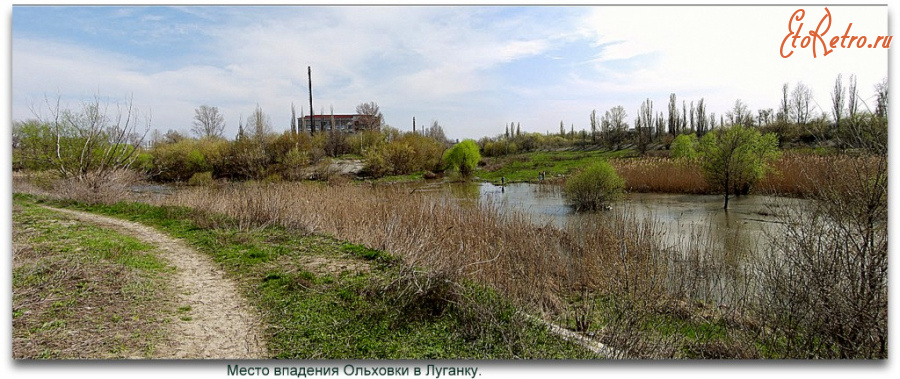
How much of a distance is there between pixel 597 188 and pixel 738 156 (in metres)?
4.80

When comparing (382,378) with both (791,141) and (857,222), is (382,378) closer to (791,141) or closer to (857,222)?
(857,222)

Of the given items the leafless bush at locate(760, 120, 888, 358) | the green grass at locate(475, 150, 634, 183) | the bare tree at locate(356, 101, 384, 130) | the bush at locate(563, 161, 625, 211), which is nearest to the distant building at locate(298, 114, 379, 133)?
the bare tree at locate(356, 101, 384, 130)

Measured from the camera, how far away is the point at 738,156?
1550cm

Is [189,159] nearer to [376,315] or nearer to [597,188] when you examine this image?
[597,188]

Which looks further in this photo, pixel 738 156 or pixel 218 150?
pixel 218 150

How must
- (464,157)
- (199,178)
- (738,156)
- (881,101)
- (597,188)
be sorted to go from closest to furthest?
1. (881,101)
2. (597,188)
3. (738,156)
4. (199,178)
5. (464,157)

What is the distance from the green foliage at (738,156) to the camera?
14.8 m

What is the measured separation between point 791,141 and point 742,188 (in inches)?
132

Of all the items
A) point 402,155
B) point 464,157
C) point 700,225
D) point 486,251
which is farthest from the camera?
point 402,155

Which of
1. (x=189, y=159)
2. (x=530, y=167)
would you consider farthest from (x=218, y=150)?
(x=530, y=167)

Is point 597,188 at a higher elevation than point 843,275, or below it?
higher

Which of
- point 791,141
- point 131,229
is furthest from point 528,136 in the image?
point 131,229

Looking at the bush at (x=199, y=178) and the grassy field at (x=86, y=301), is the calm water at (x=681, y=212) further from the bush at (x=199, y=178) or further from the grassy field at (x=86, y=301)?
the bush at (x=199, y=178)

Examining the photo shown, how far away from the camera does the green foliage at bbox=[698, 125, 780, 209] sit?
14.8m
